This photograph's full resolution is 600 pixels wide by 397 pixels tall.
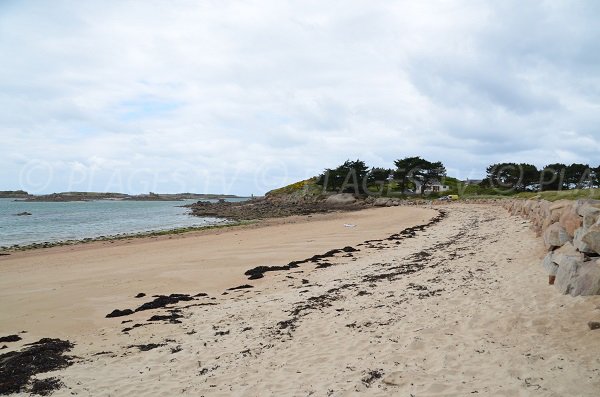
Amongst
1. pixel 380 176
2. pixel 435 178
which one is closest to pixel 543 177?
pixel 435 178

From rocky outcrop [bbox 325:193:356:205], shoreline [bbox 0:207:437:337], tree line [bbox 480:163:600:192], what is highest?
tree line [bbox 480:163:600:192]

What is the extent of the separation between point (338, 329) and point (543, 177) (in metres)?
66.0

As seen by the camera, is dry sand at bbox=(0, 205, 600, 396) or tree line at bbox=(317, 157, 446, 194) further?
tree line at bbox=(317, 157, 446, 194)

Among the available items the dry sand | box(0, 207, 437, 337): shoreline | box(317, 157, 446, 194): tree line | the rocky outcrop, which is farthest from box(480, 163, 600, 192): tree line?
the dry sand

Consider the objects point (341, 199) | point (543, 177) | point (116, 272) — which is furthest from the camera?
point (341, 199)

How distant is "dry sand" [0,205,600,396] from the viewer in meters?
5.19

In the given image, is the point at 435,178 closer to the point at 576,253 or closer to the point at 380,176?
the point at 380,176

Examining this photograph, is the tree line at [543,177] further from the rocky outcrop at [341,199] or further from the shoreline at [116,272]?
the shoreline at [116,272]

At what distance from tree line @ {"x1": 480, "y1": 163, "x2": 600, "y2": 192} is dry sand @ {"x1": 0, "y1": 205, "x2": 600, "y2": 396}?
180 ft

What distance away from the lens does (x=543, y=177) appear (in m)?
61.6

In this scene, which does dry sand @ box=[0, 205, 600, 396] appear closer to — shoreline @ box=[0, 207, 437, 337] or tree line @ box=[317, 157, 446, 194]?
shoreline @ box=[0, 207, 437, 337]

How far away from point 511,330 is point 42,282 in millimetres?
14338

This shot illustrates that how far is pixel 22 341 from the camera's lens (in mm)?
7906

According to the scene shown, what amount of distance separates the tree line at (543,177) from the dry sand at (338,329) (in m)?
54.9
